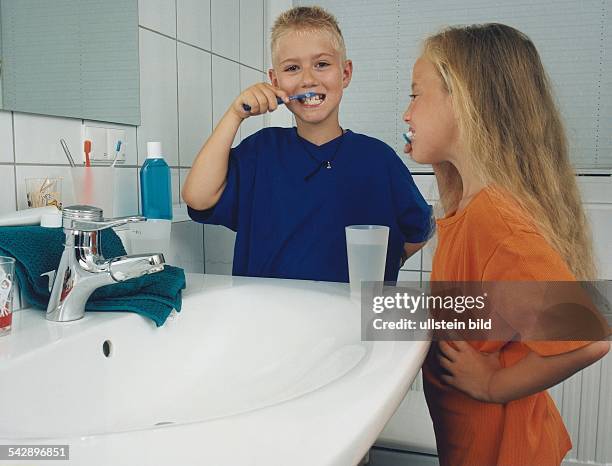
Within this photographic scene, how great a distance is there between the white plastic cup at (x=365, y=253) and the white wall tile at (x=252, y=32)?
0.99 metres

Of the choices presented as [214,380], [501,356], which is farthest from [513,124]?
[214,380]

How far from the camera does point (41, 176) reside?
92 centimetres

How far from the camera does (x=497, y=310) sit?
31.8 inches

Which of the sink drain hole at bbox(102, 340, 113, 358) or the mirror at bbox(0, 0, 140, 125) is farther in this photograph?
the mirror at bbox(0, 0, 140, 125)

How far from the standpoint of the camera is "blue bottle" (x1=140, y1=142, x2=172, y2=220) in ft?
3.70

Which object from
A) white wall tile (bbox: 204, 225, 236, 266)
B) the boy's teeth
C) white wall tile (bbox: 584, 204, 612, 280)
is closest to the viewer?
the boy's teeth

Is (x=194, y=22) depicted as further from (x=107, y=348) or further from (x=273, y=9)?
(x=107, y=348)

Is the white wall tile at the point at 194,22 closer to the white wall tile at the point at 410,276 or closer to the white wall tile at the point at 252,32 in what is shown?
the white wall tile at the point at 252,32

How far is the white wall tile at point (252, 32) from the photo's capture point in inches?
66.9

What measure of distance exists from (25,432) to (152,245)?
0.52m

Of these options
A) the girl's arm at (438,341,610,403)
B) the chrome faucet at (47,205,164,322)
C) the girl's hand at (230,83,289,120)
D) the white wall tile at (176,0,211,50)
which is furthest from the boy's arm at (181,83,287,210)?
the girl's arm at (438,341,610,403)

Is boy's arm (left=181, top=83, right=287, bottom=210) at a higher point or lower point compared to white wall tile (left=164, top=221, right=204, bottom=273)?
higher

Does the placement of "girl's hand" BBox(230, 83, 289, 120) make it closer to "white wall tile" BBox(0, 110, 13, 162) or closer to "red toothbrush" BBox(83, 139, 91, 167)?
"red toothbrush" BBox(83, 139, 91, 167)

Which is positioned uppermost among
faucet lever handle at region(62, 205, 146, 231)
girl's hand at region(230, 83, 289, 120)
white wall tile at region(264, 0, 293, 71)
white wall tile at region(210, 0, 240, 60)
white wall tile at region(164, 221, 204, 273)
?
white wall tile at region(264, 0, 293, 71)
